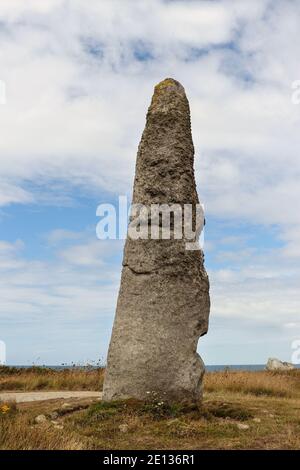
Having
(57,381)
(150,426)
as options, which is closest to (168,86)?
(150,426)

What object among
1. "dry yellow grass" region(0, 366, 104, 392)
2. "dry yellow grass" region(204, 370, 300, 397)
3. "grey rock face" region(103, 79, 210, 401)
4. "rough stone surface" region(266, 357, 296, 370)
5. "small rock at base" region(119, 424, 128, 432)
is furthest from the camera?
"rough stone surface" region(266, 357, 296, 370)

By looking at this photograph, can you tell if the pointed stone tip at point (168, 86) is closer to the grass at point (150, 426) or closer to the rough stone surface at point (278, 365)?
the grass at point (150, 426)

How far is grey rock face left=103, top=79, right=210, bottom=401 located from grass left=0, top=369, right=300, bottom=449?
19.7 inches

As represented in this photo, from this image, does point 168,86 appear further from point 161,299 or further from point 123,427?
point 123,427

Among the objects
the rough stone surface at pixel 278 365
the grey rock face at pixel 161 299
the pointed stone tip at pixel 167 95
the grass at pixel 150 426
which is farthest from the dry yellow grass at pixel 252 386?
the rough stone surface at pixel 278 365

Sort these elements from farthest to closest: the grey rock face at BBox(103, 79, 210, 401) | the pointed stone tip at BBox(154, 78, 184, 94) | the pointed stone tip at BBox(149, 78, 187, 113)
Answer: the pointed stone tip at BBox(154, 78, 184, 94), the pointed stone tip at BBox(149, 78, 187, 113), the grey rock face at BBox(103, 79, 210, 401)

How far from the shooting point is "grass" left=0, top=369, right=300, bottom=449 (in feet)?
28.7

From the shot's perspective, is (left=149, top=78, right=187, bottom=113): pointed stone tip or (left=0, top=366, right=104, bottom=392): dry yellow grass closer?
(left=149, top=78, right=187, bottom=113): pointed stone tip

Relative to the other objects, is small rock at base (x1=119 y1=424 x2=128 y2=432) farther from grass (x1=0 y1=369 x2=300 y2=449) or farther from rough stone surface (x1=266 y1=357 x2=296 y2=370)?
rough stone surface (x1=266 y1=357 x2=296 y2=370)

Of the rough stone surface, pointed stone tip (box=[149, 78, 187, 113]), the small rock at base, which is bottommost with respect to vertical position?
the small rock at base

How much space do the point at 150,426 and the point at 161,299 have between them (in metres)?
2.60

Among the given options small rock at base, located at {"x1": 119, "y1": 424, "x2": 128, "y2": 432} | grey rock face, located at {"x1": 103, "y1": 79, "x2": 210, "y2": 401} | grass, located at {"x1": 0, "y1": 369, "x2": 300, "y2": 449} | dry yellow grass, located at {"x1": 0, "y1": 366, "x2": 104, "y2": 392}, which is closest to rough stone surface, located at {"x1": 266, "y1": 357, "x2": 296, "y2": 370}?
dry yellow grass, located at {"x1": 0, "y1": 366, "x2": 104, "y2": 392}

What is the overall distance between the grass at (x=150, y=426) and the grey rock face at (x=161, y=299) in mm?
500
